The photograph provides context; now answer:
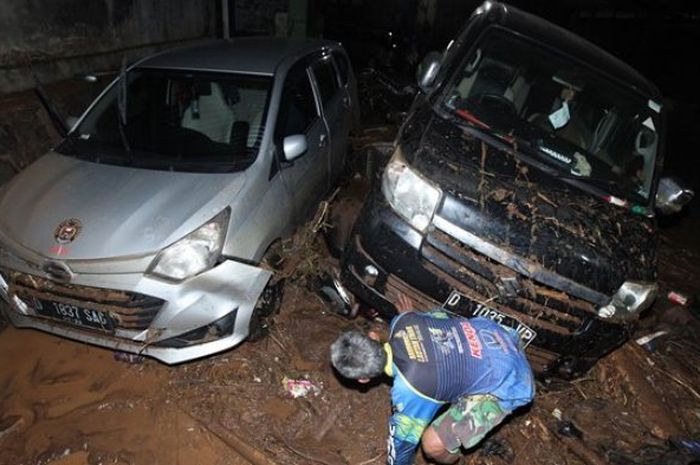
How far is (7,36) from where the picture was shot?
16.7 ft

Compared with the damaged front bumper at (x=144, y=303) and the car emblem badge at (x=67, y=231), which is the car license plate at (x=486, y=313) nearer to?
the damaged front bumper at (x=144, y=303)

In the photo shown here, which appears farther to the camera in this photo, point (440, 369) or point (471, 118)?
point (471, 118)

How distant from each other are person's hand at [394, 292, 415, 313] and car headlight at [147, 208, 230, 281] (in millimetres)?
1166

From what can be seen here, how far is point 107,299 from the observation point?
2.62m

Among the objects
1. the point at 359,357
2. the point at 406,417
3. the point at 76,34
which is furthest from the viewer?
the point at 76,34

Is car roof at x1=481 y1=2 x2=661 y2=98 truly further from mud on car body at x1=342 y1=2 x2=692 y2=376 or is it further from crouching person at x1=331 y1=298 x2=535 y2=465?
crouching person at x1=331 y1=298 x2=535 y2=465

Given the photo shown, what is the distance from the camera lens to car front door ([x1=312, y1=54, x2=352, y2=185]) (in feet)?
14.2

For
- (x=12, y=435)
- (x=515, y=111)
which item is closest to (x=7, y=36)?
(x=12, y=435)

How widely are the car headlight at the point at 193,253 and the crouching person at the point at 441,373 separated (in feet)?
3.57

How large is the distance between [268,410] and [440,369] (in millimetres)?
1487

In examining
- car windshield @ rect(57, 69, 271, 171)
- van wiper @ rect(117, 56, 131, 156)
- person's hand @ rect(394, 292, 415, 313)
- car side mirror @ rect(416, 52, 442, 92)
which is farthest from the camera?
car side mirror @ rect(416, 52, 442, 92)

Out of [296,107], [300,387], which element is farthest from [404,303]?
[296,107]

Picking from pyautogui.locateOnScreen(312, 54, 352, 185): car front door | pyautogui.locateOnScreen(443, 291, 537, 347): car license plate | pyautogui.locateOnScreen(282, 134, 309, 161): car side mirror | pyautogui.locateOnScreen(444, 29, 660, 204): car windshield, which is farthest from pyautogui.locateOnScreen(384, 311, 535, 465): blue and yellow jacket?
pyautogui.locateOnScreen(312, 54, 352, 185): car front door

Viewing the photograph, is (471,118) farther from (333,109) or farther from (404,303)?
(333,109)
